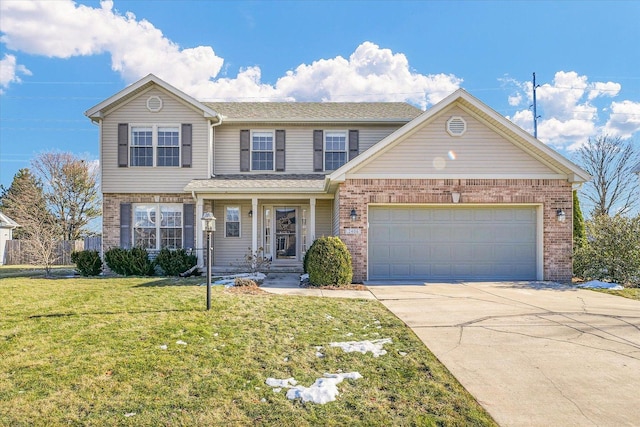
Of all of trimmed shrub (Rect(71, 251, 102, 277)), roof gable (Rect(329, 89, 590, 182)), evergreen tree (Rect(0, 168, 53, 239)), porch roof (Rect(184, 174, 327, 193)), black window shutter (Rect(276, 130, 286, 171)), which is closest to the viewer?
roof gable (Rect(329, 89, 590, 182))

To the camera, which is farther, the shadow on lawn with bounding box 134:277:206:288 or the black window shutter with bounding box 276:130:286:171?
the black window shutter with bounding box 276:130:286:171

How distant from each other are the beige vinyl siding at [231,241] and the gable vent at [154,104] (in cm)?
385

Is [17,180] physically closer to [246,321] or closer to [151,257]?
[151,257]

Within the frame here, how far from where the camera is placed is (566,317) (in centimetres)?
659

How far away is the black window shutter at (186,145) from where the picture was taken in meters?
13.5

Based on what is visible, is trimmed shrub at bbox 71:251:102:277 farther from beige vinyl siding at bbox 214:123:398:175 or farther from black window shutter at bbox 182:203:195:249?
beige vinyl siding at bbox 214:123:398:175

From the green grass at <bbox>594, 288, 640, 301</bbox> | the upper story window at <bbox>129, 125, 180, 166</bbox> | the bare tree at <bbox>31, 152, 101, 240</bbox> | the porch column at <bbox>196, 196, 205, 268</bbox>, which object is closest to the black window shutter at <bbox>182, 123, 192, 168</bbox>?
the upper story window at <bbox>129, 125, 180, 166</bbox>

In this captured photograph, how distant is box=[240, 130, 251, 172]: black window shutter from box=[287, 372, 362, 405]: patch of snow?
37.2 ft

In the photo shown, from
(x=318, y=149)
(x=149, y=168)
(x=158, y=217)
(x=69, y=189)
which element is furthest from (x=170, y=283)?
(x=69, y=189)

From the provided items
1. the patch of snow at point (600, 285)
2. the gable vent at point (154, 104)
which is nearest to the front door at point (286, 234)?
the gable vent at point (154, 104)

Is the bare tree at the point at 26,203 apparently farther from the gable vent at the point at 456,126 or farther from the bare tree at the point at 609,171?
the bare tree at the point at 609,171

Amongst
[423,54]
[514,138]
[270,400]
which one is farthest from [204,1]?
[270,400]

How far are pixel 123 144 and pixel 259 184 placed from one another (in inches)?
202

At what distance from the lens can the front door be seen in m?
14.4
